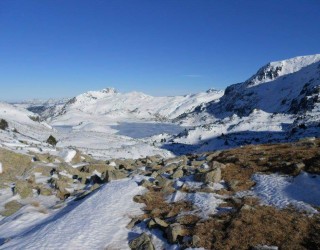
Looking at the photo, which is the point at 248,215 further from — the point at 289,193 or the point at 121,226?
the point at 121,226

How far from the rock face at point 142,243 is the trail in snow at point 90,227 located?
491 mm

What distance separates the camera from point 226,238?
18.0m

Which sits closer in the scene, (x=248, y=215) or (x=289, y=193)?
(x=248, y=215)

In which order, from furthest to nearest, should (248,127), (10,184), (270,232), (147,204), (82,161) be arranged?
1. (248,127)
2. (82,161)
3. (10,184)
4. (147,204)
5. (270,232)

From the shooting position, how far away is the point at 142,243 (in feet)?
63.6

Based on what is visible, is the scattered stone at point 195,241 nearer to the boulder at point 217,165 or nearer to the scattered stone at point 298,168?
the scattered stone at point 298,168

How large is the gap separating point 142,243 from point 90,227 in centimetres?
437

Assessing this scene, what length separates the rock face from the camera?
18.9 meters

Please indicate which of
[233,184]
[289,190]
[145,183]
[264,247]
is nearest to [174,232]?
[264,247]

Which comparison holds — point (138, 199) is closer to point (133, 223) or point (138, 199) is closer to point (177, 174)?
point (133, 223)

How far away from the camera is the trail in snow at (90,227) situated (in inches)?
798

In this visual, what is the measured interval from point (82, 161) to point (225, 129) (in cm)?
14921

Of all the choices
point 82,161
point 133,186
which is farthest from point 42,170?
point 133,186

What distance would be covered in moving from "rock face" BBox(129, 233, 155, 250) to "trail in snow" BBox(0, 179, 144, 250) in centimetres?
49
